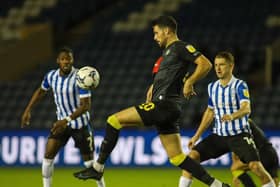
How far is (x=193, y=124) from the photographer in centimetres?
1633

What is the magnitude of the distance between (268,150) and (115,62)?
1095cm

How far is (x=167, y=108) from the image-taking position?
26.7 feet

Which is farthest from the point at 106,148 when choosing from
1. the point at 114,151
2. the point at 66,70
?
the point at 114,151

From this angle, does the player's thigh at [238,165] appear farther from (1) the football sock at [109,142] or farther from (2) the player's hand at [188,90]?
(1) the football sock at [109,142]

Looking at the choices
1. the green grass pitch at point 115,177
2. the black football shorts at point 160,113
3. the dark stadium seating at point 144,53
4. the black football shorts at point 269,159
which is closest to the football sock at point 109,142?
the black football shorts at point 160,113

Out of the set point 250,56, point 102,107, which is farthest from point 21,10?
point 250,56

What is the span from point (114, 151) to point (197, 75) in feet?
23.2

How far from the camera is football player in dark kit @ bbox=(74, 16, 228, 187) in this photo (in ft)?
26.4

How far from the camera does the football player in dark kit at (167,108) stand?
26.4 ft

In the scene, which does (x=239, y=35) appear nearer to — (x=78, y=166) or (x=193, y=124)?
(x=193, y=124)

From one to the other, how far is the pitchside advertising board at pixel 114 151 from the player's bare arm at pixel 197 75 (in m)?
6.47

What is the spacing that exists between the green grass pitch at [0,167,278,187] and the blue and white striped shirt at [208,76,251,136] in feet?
8.69

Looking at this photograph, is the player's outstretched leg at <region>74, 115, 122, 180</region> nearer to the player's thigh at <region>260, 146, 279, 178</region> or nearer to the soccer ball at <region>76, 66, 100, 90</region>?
the soccer ball at <region>76, 66, 100, 90</region>

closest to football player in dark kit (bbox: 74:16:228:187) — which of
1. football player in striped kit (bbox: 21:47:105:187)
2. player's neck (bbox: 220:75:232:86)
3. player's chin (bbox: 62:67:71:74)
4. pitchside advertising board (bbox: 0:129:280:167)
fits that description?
player's neck (bbox: 220:75:232:86)
